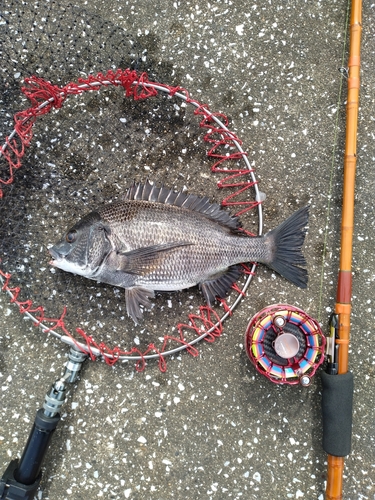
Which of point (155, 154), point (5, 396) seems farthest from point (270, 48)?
point (5, 396)

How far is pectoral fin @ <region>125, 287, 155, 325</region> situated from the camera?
237cm

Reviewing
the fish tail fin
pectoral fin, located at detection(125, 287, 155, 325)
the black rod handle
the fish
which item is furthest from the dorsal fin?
the black rod handle

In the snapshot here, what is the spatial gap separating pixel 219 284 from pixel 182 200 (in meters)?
0.57

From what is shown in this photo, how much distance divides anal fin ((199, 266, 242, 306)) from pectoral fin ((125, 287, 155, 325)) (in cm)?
34

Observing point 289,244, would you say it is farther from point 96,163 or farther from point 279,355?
point 96,163

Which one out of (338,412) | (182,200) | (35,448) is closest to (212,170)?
(182,200)

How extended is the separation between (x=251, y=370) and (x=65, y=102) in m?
2.14

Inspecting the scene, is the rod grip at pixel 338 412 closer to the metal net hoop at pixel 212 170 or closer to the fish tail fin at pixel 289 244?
the fish tail fin at pixel 289 244

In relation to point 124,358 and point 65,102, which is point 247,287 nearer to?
point 124,358

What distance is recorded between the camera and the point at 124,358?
248 centimetres

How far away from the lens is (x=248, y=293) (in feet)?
8.63

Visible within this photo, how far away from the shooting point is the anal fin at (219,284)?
8.13ft

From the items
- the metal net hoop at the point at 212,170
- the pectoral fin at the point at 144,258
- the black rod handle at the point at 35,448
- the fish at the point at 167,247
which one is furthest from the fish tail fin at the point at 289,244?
the black rod handle at the point at 35,448

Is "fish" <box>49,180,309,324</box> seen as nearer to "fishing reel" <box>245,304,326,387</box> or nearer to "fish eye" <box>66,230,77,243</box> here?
"fish eye" <box>66,230,77,243</box>
